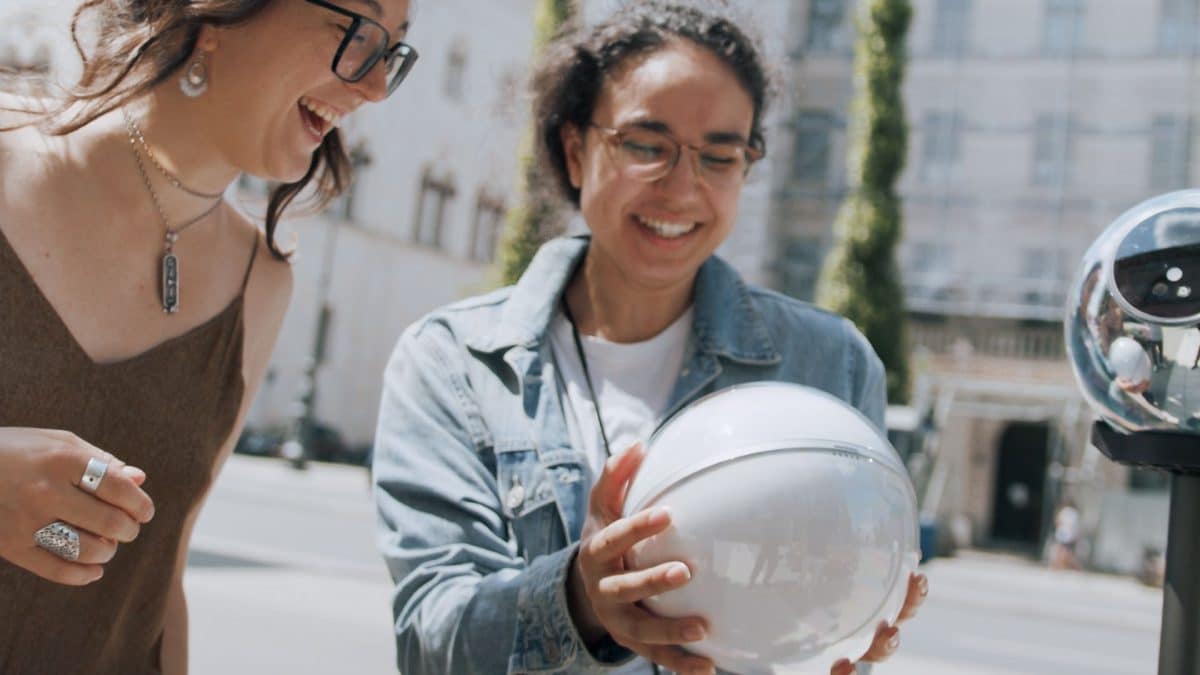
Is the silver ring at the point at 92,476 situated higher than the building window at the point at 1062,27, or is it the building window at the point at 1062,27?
the silver ring at the point at 92,476

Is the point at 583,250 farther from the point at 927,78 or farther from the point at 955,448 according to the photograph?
the point at 927,78

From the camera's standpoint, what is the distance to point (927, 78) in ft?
86.3

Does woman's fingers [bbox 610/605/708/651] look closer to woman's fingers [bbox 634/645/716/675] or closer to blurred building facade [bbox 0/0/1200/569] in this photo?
woman's fingers [bbox 634/645/716/675]

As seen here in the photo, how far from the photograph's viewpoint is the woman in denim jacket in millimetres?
1758

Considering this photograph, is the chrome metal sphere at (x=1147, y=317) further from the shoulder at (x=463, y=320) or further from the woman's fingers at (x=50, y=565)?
the woman's fingers at (x=50, y=565)

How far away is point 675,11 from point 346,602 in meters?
7.05

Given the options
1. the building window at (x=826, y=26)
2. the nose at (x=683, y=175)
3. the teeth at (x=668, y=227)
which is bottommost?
the building window at (x=826, y=26)

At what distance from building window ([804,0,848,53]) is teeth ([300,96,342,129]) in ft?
86.9

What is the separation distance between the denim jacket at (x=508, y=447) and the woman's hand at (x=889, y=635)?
0.27 m

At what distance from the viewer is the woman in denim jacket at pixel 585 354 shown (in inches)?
69.2

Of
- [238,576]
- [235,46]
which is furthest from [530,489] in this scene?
[238,576]

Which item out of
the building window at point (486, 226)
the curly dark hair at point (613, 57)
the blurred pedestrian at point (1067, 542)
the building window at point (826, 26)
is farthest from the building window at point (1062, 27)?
the curly dark hair at point (613, 57)

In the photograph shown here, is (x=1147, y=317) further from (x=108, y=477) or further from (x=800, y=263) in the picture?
(x=800, y=263)

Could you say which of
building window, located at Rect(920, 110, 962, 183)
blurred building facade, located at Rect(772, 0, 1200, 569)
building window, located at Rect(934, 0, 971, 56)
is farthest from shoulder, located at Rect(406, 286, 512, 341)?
building window, located at Rect(934, 0, 971, 56)
